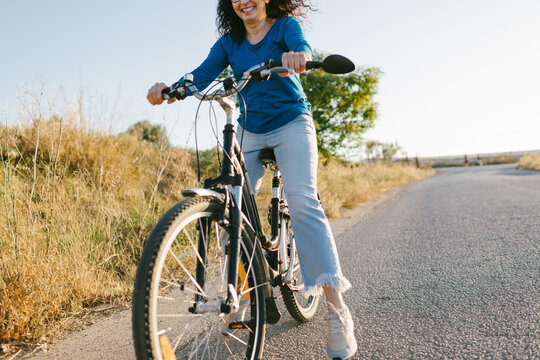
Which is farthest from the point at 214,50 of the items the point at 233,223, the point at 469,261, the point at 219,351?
the point at 469,261

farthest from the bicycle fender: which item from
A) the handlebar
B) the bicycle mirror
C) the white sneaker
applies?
the white sneaker

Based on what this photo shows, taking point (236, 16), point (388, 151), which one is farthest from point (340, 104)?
point (388, 151)

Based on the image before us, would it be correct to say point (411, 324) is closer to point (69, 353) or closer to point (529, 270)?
point (529, 270)

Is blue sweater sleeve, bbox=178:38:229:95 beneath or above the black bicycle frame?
above

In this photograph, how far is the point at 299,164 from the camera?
7.34 feet

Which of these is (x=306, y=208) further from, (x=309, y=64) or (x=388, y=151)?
(x=388, y=151)

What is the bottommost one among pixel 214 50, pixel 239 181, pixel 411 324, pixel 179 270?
pixel 411 324

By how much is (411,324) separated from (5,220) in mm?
3230

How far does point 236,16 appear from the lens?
266 centimetres

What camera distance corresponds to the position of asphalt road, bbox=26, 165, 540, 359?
2119 millimetres

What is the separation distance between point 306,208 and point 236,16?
1418mm

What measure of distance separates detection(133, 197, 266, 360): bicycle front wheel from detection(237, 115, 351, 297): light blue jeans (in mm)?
315

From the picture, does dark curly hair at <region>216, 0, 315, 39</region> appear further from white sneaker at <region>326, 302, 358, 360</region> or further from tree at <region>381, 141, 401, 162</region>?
tree at <region>381, 141, 401, 162</region>

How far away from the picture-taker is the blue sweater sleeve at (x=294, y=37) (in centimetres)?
216
